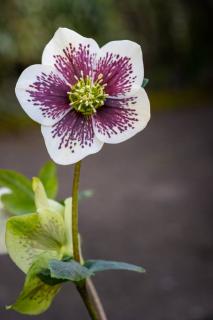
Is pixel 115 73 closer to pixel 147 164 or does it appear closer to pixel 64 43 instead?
pixel 64 43

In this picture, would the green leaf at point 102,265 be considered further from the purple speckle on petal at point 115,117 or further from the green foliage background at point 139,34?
the green foliage background at point 139,34

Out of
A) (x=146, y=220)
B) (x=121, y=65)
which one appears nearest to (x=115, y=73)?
(x=121, y=65)

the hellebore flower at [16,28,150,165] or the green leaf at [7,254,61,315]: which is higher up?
the hellebore flower at [16,28,150,165]

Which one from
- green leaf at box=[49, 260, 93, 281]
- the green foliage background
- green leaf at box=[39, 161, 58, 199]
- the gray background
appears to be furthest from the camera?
the green foliage background

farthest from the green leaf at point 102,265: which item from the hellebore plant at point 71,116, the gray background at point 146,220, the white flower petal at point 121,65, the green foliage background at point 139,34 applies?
the green foliage background at point 139,34

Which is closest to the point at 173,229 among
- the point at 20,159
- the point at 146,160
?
the point at 146,160

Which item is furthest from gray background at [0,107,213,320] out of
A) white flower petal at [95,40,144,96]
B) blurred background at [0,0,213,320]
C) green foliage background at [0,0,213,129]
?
white flower petal at [95,40,144,96]

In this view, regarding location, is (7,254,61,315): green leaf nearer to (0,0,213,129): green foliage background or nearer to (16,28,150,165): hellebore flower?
(16,28,150,165): hellebore flower
